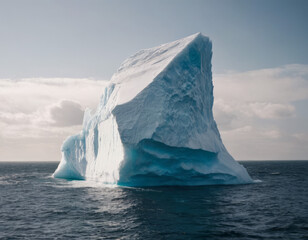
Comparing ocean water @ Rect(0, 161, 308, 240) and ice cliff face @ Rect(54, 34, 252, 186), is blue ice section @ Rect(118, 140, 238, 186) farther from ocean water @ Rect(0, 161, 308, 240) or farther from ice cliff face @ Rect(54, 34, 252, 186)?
ocean water @ Rect(0, 161, 308, 240)

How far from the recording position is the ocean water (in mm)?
11453

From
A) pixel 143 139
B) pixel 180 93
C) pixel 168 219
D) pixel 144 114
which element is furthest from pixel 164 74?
pixel 168 219

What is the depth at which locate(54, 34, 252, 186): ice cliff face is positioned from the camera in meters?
21.8

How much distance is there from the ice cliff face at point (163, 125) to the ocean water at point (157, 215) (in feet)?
7.41

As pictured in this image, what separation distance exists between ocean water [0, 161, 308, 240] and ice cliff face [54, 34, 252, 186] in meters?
2.26

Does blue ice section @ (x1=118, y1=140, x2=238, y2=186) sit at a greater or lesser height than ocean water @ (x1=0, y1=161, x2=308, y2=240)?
greater

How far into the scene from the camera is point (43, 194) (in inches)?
858

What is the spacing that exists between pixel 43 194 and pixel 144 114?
9727 mm

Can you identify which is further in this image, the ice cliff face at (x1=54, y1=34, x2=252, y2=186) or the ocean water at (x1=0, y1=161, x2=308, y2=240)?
the ice cliff face at (x1=54, y1=34, x2=252, y2=186)

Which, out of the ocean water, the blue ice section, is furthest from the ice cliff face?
the ocean water

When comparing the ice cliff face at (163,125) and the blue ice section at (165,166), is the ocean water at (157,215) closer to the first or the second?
the blue ice section at (165,166)

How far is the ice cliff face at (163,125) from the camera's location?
21.8 meters

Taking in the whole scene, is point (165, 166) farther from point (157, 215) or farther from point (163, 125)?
point (157, 215)

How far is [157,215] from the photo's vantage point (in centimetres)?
1408
